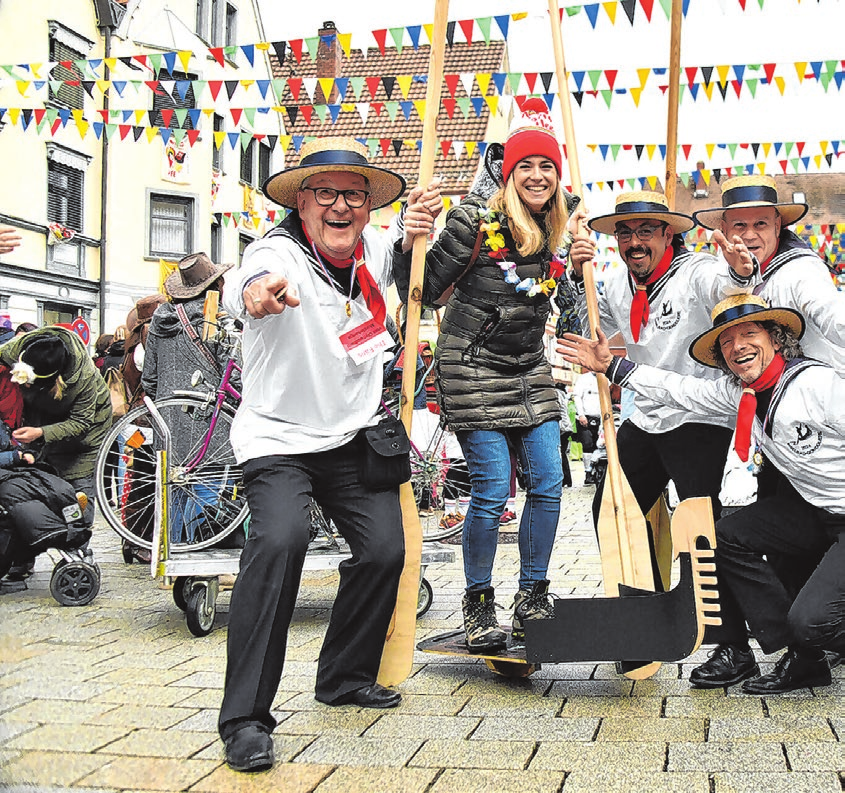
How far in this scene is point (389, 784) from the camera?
10.6 feet

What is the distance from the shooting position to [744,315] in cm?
418

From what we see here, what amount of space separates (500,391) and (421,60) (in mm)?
22336

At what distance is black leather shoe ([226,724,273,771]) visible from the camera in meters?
3.35

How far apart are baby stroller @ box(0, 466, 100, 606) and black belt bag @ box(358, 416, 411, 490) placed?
3.10 metres

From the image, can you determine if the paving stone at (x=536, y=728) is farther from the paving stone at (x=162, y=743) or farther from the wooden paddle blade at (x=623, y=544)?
the paving stone at (x=162, y=743)

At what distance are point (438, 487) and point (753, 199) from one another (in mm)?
3019

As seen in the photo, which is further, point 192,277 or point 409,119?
point 409,119

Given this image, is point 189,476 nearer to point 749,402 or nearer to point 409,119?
point 749,402

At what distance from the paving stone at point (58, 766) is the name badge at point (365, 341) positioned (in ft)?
5.01

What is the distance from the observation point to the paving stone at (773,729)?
11.8 ft

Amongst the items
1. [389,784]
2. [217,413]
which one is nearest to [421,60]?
[217,413]

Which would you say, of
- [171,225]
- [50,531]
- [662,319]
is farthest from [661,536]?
[171,225]

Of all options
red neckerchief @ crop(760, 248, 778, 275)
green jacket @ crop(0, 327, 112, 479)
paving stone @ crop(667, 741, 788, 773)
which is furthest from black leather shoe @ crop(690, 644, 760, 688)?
green jacket @ crop(0, 327, 112, 479)

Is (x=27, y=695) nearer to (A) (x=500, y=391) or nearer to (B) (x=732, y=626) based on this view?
(A) (x=500, y=391)
